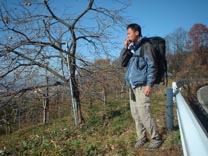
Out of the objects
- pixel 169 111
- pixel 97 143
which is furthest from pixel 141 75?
pixel 97 143

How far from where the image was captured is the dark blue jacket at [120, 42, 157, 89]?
3.40 metres

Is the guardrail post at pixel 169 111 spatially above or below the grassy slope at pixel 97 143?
above

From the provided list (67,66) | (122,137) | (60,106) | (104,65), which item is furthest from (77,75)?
(122,137)

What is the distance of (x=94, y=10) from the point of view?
21.7 ft

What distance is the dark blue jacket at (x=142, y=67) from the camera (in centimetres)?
340

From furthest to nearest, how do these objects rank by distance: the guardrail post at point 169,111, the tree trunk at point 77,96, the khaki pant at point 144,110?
the tree trunk at point 77,96
the guardrail post at point 169,111
the khaki pant at point 144,110

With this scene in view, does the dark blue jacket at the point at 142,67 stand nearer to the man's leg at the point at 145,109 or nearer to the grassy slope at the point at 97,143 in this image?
the man's leg at the point at 145,109

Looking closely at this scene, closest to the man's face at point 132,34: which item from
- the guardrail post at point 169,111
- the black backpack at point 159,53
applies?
the black backpack at point 159,53

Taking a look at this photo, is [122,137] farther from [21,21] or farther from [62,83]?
[21,21]

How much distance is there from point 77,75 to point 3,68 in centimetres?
200

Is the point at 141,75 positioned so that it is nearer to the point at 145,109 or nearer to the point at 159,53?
the point at 159,53

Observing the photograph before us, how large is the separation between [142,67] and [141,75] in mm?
128

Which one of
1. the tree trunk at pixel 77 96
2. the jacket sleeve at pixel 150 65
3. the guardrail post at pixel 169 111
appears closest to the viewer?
the jacket sleeve at pixel 150 65

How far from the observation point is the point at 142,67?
355cm
